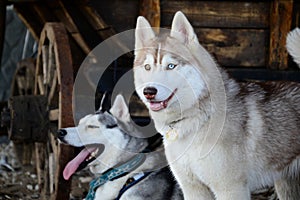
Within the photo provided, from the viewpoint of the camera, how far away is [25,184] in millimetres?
6316

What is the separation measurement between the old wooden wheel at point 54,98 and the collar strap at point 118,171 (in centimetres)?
19

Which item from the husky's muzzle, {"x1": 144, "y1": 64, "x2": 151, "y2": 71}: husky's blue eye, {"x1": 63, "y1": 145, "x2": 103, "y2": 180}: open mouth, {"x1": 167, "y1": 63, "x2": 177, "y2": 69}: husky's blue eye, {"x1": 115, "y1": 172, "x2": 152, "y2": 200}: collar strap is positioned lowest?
{"x1": 115, "y1": 172, "x2": 152, "y2": 200}: collar strap

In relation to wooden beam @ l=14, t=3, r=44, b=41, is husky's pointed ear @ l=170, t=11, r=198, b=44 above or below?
above

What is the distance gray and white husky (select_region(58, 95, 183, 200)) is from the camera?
184 inches

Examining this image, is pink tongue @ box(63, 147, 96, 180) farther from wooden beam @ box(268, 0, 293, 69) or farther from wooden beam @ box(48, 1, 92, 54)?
wooden beam @ box(268, 0, 293, 69)

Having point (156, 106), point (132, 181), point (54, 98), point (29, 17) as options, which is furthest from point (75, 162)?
point (29, 17)

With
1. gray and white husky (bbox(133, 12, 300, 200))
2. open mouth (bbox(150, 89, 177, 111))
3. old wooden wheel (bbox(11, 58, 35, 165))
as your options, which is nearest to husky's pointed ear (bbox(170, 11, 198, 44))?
gray and white husky (bbox(133, 12, 300, 200))

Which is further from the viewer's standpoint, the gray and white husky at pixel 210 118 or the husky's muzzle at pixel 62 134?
the husky's muzzle at pixel 62 134

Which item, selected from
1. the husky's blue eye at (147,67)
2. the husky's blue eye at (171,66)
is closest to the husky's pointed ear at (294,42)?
the husky's blue eye at (171,66)

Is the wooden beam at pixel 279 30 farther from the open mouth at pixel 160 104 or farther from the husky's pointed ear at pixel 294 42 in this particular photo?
the open mouth at pixel 160 104

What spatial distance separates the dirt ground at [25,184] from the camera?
5699 millimetres

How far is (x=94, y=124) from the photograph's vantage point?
4.86m

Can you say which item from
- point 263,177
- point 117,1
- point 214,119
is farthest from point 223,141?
point 117,1

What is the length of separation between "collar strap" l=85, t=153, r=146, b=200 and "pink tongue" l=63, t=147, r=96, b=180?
0.20m
